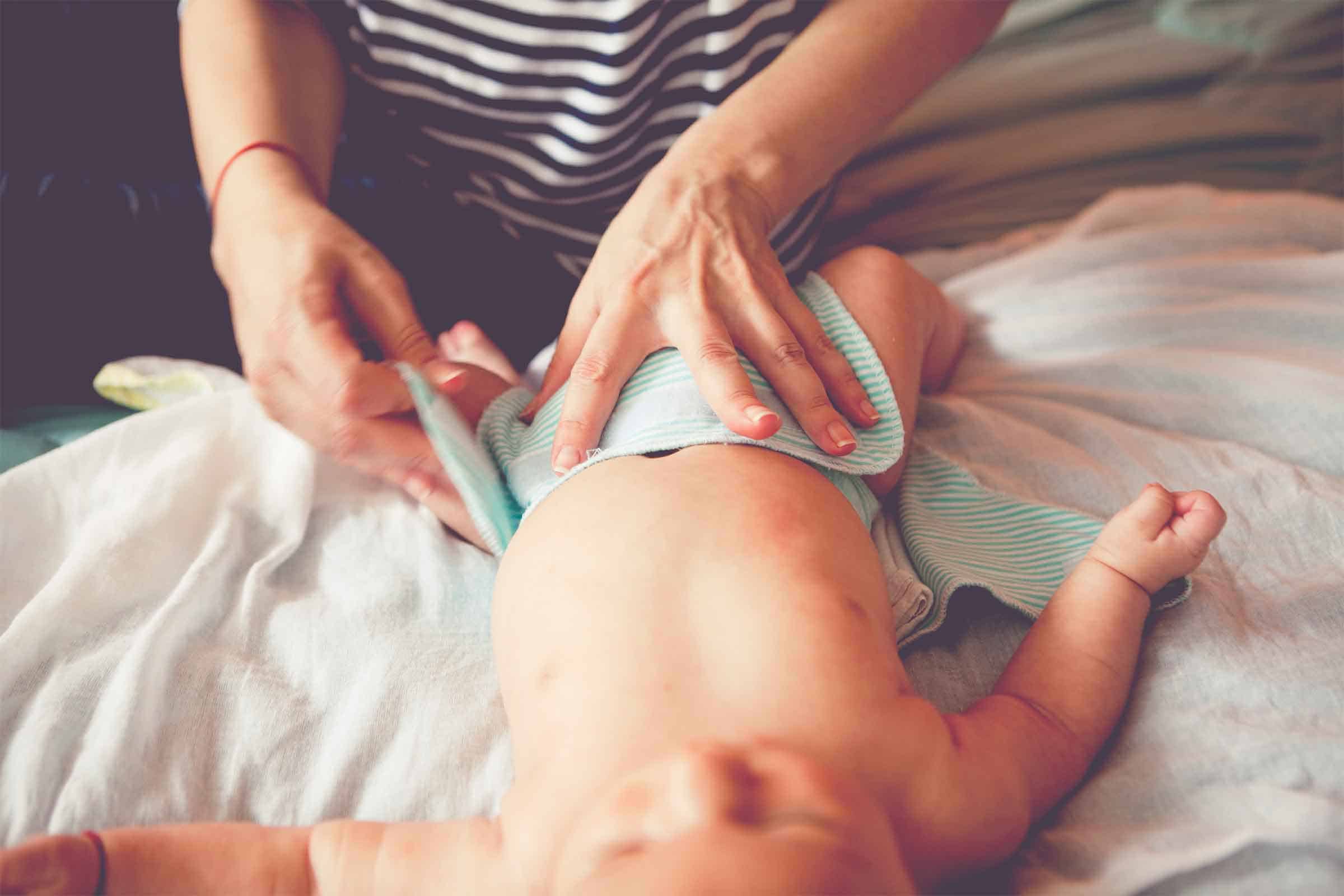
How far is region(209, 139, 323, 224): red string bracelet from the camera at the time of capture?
808 mm

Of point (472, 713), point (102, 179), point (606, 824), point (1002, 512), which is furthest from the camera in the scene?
point (102, 179)

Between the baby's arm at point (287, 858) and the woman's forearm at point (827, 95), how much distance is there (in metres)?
0.53

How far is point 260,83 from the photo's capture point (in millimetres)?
845

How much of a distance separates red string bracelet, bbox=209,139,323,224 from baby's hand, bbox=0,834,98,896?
52 cm

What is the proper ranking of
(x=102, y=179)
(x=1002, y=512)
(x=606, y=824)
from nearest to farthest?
1. (x=606, y=824)
2. (x=1002, y=512)
3. (x=102, y=179)

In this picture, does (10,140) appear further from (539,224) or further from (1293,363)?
(1293,363)

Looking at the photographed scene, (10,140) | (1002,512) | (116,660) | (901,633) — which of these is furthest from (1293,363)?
(10,140)

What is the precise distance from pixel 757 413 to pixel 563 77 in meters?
0.44

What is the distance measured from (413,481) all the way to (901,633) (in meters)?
0.39

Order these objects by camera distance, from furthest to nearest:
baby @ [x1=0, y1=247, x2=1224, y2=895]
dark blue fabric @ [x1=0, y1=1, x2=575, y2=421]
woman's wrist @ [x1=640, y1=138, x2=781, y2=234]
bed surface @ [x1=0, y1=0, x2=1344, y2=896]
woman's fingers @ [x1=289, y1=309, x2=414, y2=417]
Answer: dark blue fabric @ [x1=0, y1=1, x2=575, y2=421]
woman's wrist @ [x1=640, y1=138, x2=781, y2=234]
woman's fingers @ [x1=289, y1=309, x2=414, y2=417]
bed surface @ [x1=0, y1=0, x2=1344, y2=896]
baby @ [x1=0, y1=247, x2=1224, y2=895]

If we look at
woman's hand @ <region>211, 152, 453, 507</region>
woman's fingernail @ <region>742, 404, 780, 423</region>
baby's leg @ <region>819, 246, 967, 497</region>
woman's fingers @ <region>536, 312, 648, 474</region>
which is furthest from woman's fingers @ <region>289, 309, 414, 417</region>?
baby's leg @ <region>819, 246, 967, 497</region>

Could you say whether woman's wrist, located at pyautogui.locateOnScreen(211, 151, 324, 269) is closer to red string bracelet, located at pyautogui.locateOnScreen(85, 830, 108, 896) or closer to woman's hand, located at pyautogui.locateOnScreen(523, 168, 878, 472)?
woman's hand, located at pyautogui.locateOnScreen(523, 168, 878, 472)

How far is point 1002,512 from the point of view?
2.50ft

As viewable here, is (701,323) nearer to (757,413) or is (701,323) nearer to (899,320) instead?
(757,413)
